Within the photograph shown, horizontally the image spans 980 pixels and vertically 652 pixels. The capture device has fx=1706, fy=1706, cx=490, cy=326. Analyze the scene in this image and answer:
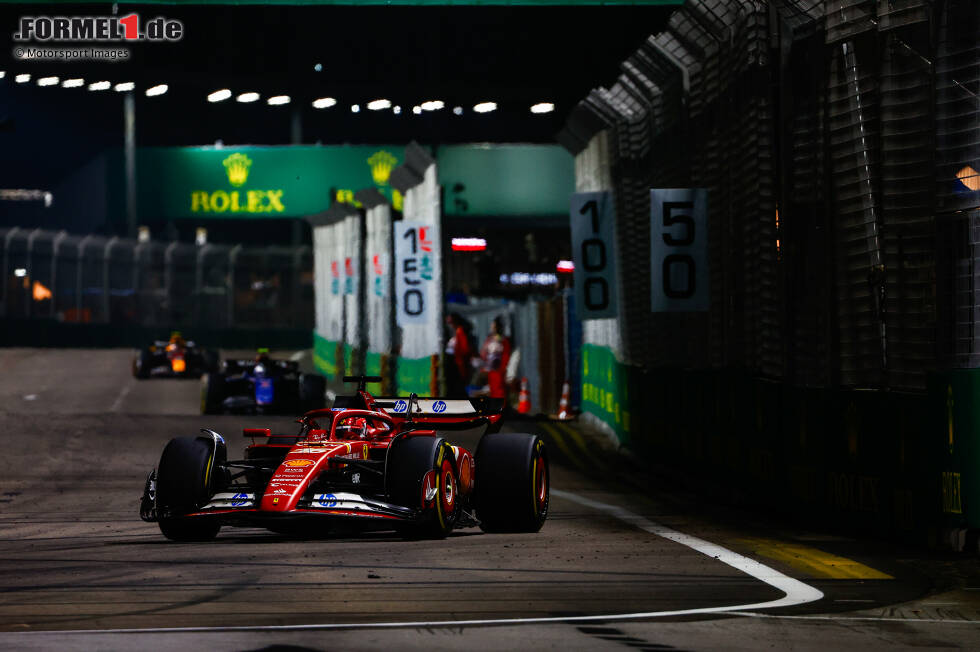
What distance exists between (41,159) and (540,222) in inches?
1330

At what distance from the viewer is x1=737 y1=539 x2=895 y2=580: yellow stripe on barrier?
9.49 meters

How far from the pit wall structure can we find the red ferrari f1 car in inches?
91.5

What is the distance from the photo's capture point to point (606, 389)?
22.8 meters

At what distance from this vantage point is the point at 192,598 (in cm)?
832

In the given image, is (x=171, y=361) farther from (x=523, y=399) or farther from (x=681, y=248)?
(x=681, y=248)

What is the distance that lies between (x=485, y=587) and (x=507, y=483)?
2.77 m

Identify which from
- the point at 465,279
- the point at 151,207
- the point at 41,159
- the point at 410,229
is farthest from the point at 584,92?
the point at 41,159

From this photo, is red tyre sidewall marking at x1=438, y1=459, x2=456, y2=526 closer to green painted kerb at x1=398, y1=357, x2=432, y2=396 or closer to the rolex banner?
Result: green painted kerb at x1=398, y1=357, x2=432, y2=396

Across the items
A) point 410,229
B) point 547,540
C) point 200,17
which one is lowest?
point 547,540

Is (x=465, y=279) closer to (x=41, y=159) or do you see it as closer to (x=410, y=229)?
(x=41, y=159)

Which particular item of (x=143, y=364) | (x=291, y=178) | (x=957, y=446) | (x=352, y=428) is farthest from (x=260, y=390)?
(x=291, y=178)

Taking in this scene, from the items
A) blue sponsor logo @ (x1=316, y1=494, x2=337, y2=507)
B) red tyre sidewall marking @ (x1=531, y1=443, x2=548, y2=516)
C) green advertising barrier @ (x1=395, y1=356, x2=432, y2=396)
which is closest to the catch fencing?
green advertising barrier @ (x1=395, y1=356, x2=432, y2=396)

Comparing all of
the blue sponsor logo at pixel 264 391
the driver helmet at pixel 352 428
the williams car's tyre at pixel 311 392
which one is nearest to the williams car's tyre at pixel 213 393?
the blue sponsor logo at pixel 264 391

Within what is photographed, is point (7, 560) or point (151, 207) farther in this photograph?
point (151, 207)
